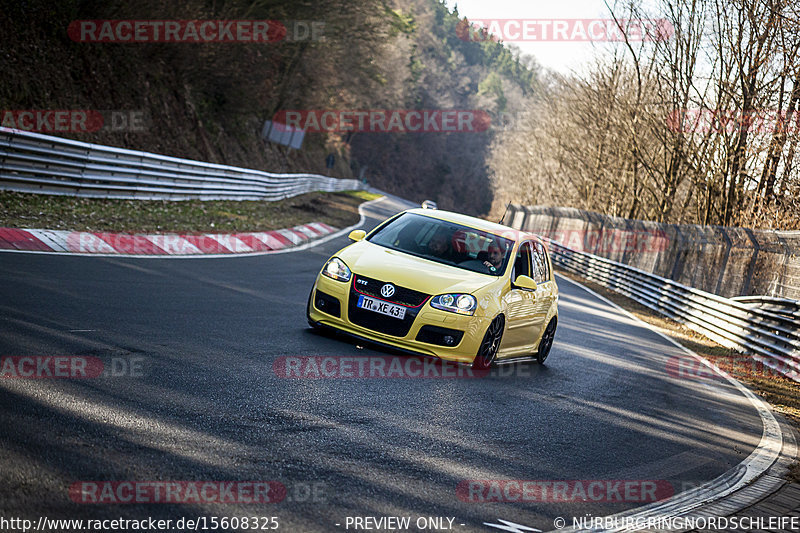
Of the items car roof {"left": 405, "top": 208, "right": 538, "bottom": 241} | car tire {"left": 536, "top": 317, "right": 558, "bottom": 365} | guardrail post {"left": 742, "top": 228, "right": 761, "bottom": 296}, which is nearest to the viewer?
car roof {"left": 405, "top": 208, "right": 538, "bottom": 241}

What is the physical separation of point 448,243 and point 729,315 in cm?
995

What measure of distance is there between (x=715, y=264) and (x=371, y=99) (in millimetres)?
44353

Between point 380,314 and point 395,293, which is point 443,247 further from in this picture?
point 380,314

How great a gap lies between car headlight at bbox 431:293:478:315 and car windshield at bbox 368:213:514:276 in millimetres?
818

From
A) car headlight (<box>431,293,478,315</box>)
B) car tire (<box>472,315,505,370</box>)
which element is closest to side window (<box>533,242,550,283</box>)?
car tire (<box>472,315,505,370</box>)

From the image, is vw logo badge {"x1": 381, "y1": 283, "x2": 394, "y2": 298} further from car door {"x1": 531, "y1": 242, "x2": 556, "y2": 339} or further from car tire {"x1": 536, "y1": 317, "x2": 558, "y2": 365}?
car tire {"x1": 536, "y1": 317, "x2": 558, "y2": 365}

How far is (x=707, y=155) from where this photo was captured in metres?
27.4

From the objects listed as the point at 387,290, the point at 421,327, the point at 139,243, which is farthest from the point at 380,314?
the point at 139,243

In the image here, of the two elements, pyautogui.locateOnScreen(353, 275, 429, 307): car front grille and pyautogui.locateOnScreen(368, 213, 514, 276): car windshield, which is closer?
pyautogui.locateOnScreen(353, 275, 429, 307): car front grille

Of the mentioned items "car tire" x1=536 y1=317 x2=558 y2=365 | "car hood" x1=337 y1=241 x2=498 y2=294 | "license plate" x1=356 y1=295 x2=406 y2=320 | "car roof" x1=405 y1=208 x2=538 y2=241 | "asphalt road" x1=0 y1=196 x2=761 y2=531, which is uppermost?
"car roof" x1=405 y1=208 x2=538 y2=241

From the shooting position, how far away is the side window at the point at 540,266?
423 inches

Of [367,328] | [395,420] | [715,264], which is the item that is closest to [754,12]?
[715,264]

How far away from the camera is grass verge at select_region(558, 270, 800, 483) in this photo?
11.4 m

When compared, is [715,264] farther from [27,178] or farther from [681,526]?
[681,526]
